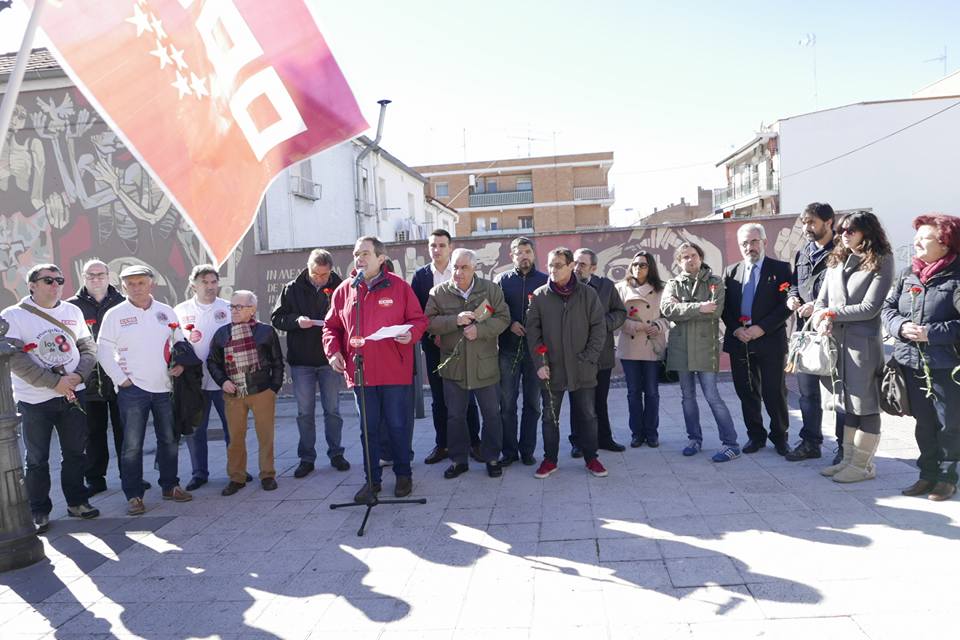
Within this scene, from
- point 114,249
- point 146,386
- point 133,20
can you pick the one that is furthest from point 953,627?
point 114,249

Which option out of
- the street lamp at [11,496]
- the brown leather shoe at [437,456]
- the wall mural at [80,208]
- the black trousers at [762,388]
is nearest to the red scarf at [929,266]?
the black trousers at [762,388]

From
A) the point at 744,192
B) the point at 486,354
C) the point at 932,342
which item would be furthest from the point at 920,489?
the point at 744,192

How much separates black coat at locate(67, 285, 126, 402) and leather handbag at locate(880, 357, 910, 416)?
628cm

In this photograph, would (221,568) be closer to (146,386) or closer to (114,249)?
(146,386)

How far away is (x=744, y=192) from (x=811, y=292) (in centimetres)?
5054

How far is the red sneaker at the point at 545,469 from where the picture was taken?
5.85m

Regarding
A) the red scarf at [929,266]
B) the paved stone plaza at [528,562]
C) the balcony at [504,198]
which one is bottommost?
the paved stone plaza at [528,562]

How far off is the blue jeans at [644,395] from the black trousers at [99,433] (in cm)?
481

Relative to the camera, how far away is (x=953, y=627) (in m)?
3.01

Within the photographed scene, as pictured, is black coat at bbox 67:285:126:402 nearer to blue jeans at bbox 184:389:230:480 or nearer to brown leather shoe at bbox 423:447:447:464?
blue jeans at bbox 184:389:230:480

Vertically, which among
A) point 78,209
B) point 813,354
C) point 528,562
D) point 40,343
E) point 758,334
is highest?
point 78,209

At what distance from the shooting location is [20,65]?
10.2ft

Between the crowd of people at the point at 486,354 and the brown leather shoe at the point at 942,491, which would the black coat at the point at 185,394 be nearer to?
the crowd of people at the point at 486,354

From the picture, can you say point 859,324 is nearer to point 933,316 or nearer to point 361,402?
point 933,316
